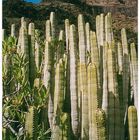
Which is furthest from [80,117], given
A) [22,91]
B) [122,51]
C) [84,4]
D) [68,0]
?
[68,0]

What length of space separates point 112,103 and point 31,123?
0.66m

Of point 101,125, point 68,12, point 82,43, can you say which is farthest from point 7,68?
point 68,12

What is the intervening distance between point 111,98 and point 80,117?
0.42m

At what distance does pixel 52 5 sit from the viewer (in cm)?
1517

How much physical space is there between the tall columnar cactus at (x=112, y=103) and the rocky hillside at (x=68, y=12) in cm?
430

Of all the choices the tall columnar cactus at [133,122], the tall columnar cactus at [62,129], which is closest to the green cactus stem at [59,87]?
the tall columnar cactus at [62,129]

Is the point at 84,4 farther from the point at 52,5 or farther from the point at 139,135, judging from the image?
the point at 139,135

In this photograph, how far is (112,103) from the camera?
A: 3.79 m

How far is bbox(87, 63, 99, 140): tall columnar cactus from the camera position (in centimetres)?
353

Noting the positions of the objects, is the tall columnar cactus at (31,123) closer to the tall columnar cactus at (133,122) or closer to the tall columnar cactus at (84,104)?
the tall columnar cactus at (84,104)

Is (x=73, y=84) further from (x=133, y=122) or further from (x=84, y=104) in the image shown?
(x=133, y=122)

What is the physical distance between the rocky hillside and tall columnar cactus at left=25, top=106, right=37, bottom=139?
476 cm

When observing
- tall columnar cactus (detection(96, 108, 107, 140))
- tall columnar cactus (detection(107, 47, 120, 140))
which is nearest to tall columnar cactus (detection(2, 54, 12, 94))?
tall columnar cactus (detection(107, 47, 120, 140))

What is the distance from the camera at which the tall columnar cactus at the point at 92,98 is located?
11.6 ft
